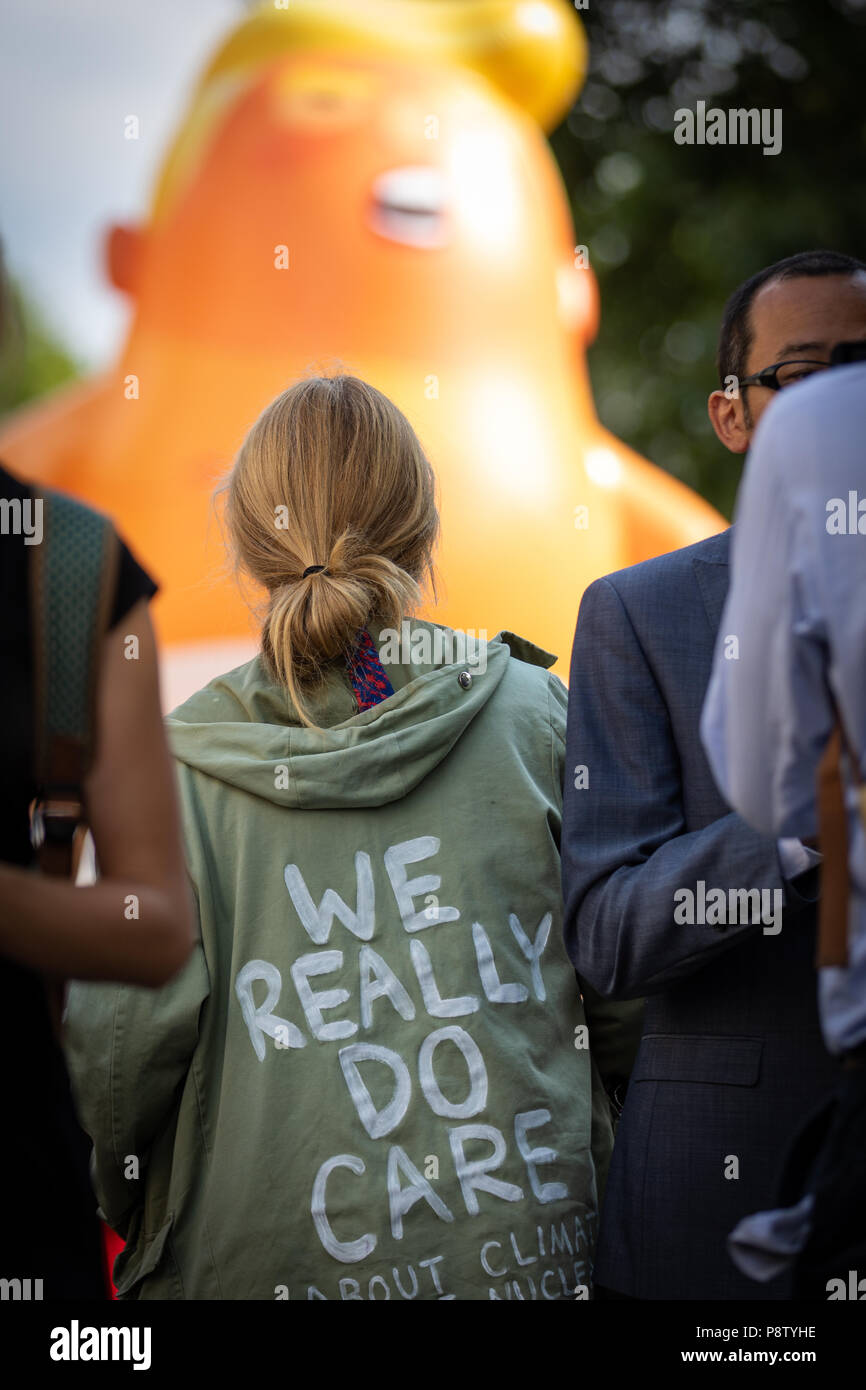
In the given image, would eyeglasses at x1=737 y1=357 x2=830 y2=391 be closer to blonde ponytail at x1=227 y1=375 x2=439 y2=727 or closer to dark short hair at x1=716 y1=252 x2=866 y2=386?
dark short hair at x1=716 y1=252 x2=866 y2=386

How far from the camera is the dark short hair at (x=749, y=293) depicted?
2.12 metres

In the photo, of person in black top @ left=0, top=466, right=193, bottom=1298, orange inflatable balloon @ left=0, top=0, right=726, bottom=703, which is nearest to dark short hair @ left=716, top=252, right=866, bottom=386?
person in black top @ left=0, top=466, right=193, bottom=1298

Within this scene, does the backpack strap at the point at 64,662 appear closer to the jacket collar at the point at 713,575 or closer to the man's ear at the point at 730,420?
the jacket collar at the point at 713,575

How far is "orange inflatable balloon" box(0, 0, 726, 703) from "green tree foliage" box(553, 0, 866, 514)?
3804 millimetres

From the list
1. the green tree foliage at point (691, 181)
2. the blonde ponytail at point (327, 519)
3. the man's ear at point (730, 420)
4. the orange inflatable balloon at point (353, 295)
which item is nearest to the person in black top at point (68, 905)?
the blonde ponytail at point (327, 519)

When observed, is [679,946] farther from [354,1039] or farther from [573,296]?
[573,296]

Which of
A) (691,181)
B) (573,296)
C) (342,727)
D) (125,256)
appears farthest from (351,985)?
(691,181)

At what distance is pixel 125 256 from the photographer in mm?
5160

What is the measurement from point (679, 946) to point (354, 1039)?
421 mm

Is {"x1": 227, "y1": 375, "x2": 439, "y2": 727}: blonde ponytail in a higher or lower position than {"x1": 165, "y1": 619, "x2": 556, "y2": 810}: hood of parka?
higher

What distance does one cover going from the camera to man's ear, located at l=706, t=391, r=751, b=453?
212 centimetres
